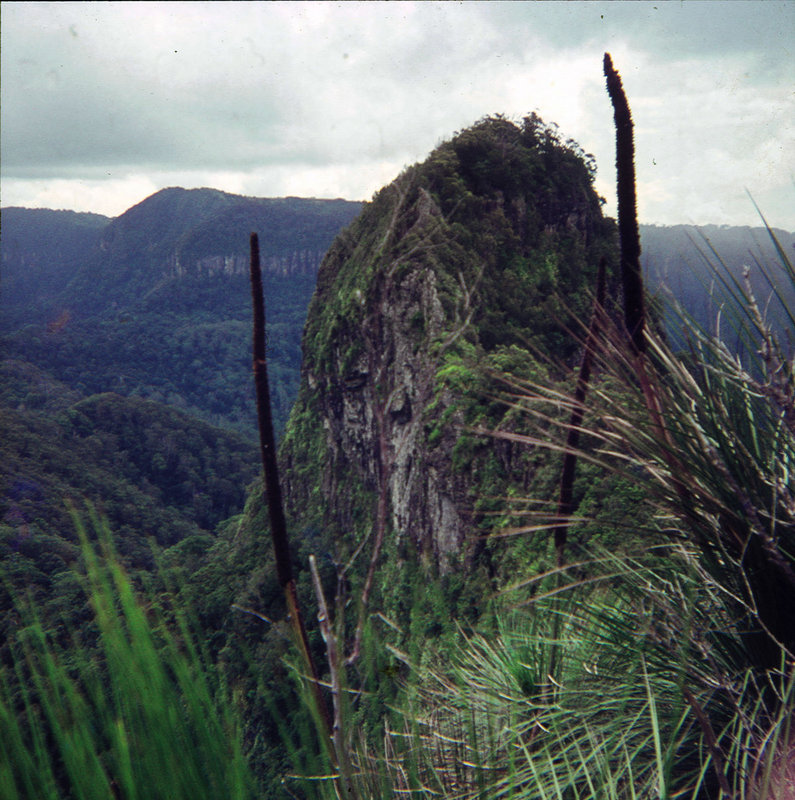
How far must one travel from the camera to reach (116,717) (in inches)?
30.6

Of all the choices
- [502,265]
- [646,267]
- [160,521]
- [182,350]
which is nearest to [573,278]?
[502,265]

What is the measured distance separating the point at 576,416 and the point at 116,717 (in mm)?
1551

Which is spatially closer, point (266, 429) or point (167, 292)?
point (266, 429)

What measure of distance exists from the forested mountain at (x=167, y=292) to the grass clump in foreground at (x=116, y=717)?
44.6 meters

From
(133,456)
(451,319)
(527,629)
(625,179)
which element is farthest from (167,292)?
(625,179)

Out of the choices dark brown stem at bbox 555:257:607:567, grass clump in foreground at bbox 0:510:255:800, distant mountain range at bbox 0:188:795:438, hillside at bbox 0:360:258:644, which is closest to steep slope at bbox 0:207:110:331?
distant mountain range at bbox 0:188:795:438

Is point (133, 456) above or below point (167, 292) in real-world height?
below

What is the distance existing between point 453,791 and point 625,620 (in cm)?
58

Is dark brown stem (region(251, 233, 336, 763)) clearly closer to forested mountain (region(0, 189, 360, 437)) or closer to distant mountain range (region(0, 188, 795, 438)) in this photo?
distant mountain range (region(0, 188, 795, 438))

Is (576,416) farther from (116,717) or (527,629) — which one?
(116,717)

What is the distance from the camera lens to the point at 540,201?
25.5 meters

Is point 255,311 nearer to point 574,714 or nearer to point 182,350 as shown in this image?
point 574,714

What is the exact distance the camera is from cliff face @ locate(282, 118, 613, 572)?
14.9 m

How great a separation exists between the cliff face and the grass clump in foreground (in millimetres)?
10040
